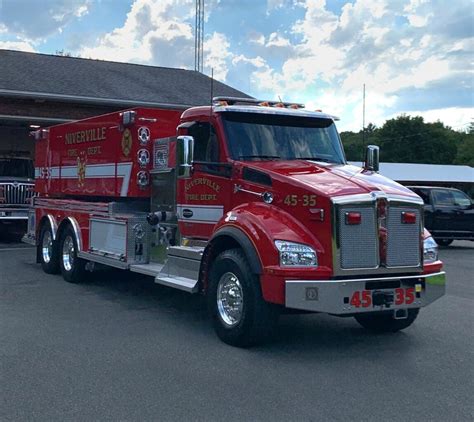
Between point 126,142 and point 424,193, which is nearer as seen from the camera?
point 126,142

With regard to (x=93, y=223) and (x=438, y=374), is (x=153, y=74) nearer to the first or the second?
(x=93, y=223)

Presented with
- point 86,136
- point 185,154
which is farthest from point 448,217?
point 185,154

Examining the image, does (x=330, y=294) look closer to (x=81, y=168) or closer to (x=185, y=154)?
(x=185, y=154)

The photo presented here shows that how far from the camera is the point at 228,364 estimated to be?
6.34 m

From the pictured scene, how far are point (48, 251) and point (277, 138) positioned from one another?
629 cm

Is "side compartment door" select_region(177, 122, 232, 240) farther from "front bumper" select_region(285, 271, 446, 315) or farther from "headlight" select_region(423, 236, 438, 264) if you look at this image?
"headlight" select_region(423, 236, 438, 264)

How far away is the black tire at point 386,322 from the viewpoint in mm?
7673

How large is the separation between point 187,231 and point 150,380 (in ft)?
10.0

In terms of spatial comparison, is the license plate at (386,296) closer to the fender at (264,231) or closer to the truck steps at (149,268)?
the fender at (264,231)

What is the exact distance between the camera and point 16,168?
19.3 m

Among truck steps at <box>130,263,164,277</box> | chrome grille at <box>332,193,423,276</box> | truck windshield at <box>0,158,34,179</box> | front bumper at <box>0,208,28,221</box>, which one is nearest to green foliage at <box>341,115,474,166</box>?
truck windshield at <box>0,158,34,179</box>

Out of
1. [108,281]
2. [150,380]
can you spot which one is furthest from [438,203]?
[150,380]

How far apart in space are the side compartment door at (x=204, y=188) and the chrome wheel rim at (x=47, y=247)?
15.0 ft

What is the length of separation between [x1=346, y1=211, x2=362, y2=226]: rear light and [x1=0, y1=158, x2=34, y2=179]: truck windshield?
48.0 ft
